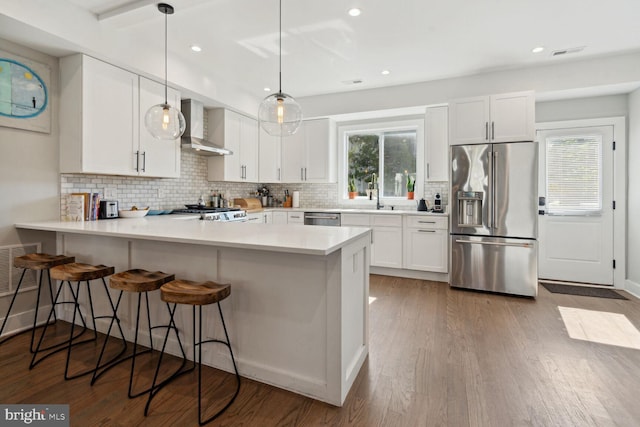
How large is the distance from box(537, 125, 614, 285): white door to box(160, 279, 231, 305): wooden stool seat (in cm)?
449

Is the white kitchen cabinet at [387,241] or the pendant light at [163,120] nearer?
the pendant light at [163,120]

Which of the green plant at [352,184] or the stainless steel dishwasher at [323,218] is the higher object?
the green plant at [352,184]

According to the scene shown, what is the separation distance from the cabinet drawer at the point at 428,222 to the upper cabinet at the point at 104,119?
10.9 feet

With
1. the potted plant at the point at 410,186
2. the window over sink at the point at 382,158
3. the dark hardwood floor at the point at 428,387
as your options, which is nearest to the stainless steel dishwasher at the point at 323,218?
the window over sink at the point at 382,158

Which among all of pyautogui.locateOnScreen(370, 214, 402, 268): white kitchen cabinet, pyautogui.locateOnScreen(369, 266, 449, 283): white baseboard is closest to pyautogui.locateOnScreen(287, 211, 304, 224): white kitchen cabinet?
pyautogui.locateOnScreen(370, 214, 402, 268): white kitchen cabinet

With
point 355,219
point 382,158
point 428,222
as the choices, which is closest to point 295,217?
point 355,219

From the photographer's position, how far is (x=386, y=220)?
457 cm

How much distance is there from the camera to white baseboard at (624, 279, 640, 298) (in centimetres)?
374

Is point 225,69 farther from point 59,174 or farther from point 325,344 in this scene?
point 325,344

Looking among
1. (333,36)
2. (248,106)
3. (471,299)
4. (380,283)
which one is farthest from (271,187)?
(471,299)

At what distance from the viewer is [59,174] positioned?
299cm

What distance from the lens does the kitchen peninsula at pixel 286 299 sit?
1792mm

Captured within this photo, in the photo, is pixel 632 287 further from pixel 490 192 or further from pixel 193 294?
pixel 193 294

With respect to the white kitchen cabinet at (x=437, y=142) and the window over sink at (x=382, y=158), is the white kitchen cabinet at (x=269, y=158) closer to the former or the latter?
the window over sink at (x=382, y=158)
